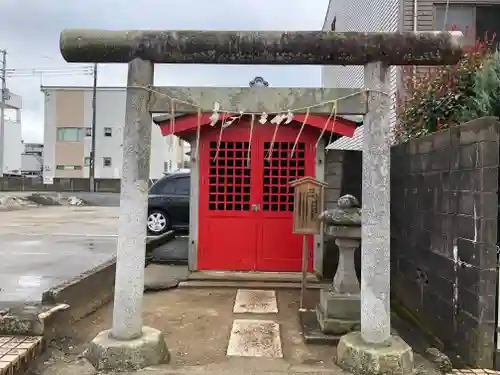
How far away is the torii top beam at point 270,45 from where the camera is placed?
426 centimetres

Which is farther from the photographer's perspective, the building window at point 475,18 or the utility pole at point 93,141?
the utility pole at point 93,141

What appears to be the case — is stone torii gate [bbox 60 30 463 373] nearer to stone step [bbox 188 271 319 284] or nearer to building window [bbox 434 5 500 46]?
stone step [bbox 188 271 319 284]

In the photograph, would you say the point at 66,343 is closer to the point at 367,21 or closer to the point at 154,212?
the point at 154,212

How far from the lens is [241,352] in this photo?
186 inches

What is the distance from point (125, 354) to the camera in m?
4.16

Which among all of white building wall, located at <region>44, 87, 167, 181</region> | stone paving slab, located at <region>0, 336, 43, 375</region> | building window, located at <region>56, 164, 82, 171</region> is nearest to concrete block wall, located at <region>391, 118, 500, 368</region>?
stone paving slab, located at <region>0, 336, 43, 375</region>

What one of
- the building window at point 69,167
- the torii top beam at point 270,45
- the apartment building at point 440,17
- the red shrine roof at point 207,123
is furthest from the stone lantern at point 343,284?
the building window at point 69,167

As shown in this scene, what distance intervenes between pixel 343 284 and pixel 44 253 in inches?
292

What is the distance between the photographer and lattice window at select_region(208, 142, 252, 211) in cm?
788

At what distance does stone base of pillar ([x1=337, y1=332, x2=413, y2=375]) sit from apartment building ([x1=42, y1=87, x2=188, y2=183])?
119 ft

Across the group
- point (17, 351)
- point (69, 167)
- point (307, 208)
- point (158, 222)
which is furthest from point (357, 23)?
point (69, 167)

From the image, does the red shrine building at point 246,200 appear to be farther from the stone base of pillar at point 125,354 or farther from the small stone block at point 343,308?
the stone base of pillar at point 125,354

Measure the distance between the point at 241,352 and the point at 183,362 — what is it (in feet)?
1.96

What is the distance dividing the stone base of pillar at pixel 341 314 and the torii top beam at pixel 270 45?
8.21ft
